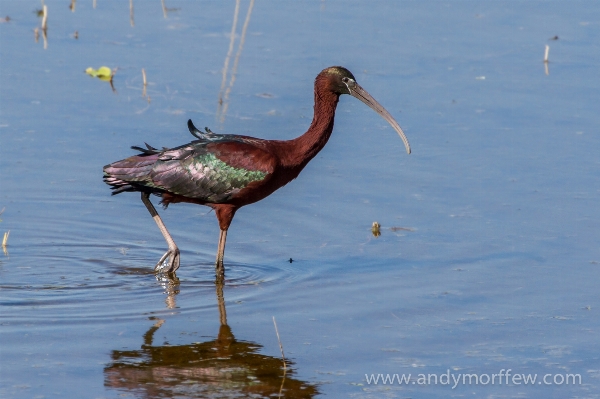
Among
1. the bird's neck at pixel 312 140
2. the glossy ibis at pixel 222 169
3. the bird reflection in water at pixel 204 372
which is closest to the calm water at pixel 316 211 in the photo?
the bird reflection in water at pixel 204 372

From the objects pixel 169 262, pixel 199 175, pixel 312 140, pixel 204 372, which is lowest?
pixel 204 372

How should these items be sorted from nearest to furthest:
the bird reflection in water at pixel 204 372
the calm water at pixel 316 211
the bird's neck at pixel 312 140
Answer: the bird reflection in water at pixel 204 372, the calm water at pixel 316 211, the bird's neck at pixel 312 140

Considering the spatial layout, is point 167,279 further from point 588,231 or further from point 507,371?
point 588,231

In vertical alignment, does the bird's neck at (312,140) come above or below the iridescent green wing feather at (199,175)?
above

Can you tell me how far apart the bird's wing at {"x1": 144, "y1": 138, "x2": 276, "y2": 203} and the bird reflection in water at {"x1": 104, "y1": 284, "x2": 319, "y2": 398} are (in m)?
1.72

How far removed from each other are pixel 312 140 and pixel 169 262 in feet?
4.84

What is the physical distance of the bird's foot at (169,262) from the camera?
8930 mm

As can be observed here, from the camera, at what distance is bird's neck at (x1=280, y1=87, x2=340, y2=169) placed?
9.02 metres

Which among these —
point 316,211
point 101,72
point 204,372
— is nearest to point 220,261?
point 316,211

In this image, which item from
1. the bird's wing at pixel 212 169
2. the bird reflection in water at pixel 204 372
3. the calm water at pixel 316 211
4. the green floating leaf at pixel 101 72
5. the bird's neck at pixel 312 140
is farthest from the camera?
the green floating leaf at pixel 101 72

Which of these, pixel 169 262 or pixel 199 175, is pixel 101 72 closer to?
pixel 199 175

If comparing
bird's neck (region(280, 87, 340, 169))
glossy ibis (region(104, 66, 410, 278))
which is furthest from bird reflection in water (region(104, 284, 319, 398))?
bird's neck (region(280, 87, 340, 169))

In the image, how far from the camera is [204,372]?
6949mm

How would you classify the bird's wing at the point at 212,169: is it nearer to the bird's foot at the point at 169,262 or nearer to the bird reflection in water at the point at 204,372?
the bird's foot at the point at 169,262
